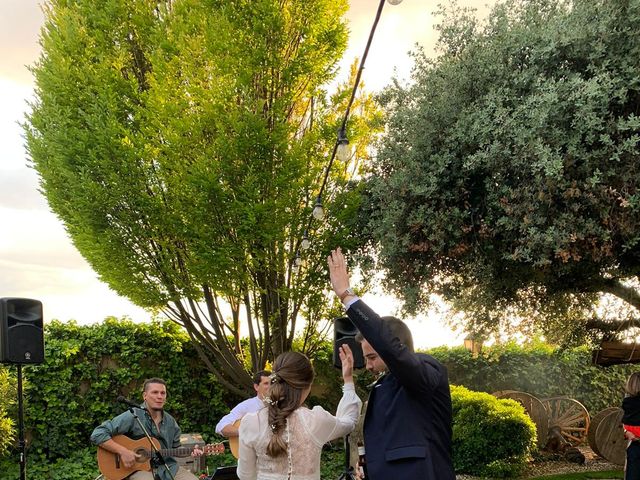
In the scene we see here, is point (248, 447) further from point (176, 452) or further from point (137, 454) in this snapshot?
point (137, 454)

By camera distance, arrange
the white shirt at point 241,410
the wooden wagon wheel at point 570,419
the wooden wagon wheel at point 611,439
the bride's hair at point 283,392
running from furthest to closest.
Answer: the wooden wagon wheel at point 570,419 < the wooden wagon wheel at point 611,439 < the white shirt at point 241,410 < the bride's hair at point 283,392

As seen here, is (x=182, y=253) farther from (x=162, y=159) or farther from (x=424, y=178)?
(x=424, y=178)

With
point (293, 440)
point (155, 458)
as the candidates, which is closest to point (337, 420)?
point (293, 440)

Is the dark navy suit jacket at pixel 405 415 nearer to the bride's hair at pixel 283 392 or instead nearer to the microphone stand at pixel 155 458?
the bride's hair at pixel 283 392

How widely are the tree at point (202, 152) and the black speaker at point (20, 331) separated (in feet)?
7.20

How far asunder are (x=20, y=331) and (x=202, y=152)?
12.7 ft

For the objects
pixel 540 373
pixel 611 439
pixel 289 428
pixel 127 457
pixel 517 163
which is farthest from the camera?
pixel 540 373

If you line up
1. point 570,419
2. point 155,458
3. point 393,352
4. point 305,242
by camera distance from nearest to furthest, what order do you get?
point 393,352 → point 155,458 → point 305,242 → point 570,419

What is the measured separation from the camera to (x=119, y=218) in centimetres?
1135

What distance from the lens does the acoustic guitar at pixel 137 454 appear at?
689 centimetres

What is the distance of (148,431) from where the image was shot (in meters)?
6.88

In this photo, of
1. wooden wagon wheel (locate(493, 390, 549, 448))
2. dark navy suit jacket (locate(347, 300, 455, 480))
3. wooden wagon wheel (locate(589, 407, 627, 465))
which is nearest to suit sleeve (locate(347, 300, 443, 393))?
dark navy suit jacket (locate(347, 300, 455, 480))

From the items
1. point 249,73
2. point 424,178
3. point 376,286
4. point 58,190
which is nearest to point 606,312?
point 376,286

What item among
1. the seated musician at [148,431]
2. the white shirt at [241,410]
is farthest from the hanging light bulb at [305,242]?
the seated musician at [148,431]
